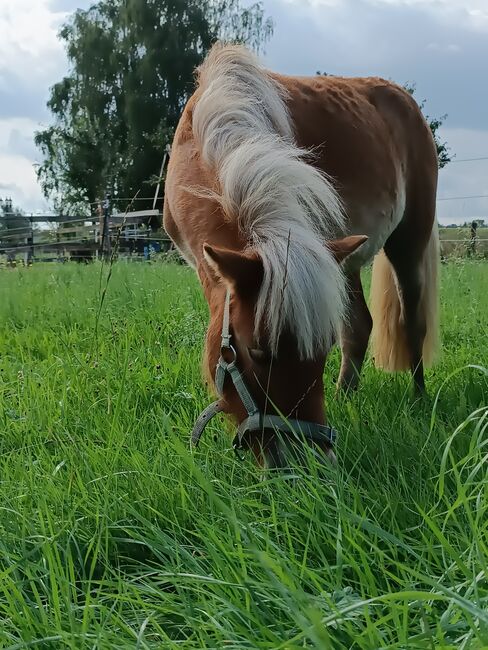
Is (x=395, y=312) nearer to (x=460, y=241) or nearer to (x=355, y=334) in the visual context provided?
(x=355, y=334)

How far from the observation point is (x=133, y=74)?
26.4m

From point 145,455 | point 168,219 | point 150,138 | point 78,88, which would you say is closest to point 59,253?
point 150,138

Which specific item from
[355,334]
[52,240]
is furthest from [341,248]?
[52,240]

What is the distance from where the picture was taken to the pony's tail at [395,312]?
3.92 meters

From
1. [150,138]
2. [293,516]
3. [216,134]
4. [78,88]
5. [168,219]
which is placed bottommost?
[293,516]

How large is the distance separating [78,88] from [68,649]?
29.8 m

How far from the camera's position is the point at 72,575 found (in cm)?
131

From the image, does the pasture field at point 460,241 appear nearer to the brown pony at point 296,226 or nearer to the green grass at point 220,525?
the brown pony at point 296,226

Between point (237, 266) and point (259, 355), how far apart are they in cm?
29

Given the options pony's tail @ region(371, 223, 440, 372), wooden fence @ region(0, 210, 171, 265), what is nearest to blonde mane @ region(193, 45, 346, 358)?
pony's tail @ region(371, 223, 440, 372)

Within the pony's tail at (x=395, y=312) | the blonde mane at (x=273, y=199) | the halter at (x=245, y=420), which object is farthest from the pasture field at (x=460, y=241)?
the halter at (x=245, y=420)

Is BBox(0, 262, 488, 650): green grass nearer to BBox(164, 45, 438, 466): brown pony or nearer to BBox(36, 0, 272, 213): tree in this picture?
BBox(164, 45, 438, 466): brown pony

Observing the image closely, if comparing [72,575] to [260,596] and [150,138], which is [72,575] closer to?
[260,596]

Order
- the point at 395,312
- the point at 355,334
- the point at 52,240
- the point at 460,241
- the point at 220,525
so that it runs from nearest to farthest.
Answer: the point at 220,525, the point at 355,334, the point at 395,312, the point at 460,241, the point at 52,240
